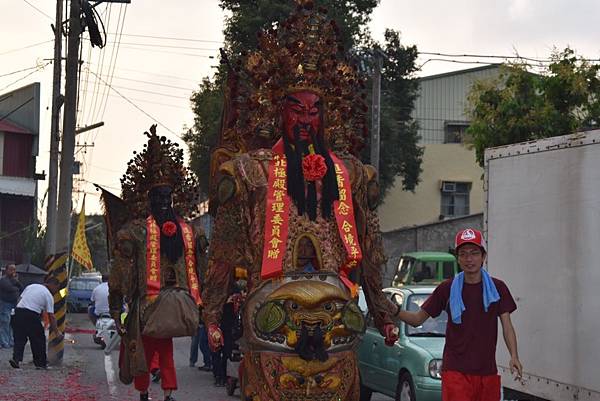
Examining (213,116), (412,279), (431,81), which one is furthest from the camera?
(431,81)

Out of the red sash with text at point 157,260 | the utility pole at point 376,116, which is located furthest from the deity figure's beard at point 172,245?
the utility pole at point 376,116

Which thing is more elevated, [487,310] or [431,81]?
[431,81]

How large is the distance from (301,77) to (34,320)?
14.1m

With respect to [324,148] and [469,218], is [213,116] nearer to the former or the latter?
[469,218]

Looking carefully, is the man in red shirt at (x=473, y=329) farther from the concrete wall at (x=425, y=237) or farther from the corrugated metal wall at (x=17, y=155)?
the corrugated metal wall at (x=17, y=155)

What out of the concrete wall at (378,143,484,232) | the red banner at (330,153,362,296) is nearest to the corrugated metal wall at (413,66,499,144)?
the concrete wall at (378,143,484,232)

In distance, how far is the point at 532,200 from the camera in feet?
36.2

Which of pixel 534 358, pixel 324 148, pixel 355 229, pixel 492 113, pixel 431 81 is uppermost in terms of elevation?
pixel 431 81

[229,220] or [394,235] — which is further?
[394,235]

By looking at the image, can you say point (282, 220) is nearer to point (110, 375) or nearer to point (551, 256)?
point (551, 256)

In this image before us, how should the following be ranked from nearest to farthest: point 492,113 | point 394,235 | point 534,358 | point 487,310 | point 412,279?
point 487,310
point 534,358
point 492,113
point 412,279
point 394,235

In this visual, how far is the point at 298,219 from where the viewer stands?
24.5ft

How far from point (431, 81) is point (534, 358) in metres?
44.0

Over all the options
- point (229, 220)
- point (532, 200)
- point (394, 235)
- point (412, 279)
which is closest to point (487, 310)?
point (229, 220)
